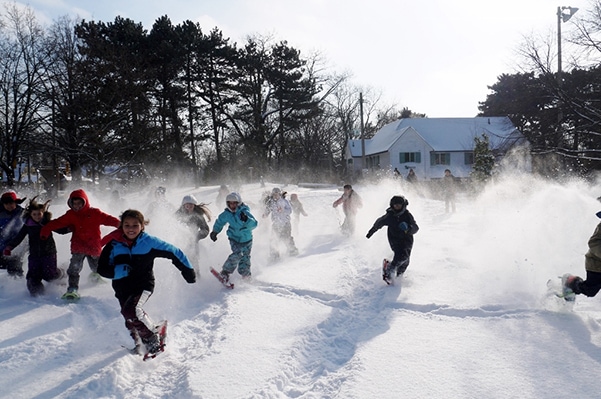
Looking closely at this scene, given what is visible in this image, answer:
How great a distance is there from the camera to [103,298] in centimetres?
648

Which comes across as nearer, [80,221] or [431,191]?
[80,221]

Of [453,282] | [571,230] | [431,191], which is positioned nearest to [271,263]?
[453,282]

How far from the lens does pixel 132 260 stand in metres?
4.53

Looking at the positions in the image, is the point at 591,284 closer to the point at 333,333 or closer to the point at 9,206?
the point at 333,333

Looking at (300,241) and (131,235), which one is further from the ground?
(131,235)

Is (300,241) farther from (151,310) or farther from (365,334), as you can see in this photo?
(365,334)

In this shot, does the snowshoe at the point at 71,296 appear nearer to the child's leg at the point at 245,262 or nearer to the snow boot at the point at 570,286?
the child's leg at the point at 245,262

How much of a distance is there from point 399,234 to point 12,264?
6653 mm

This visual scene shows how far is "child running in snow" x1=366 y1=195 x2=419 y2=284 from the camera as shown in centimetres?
693

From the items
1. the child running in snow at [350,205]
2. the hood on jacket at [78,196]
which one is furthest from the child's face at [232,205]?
the child running in snow at [350,205]

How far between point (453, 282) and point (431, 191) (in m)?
23.2

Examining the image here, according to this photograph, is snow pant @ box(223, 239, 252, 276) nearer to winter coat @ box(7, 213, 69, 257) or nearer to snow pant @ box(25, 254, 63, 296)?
snow pant @ box(25, 254, 63, 296)

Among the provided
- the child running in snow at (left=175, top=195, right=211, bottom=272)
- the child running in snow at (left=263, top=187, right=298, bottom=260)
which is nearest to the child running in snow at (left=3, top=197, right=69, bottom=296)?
the child running in snow at (left=175, top=195, right=211, bottom=272)

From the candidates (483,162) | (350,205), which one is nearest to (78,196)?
(350,205)
